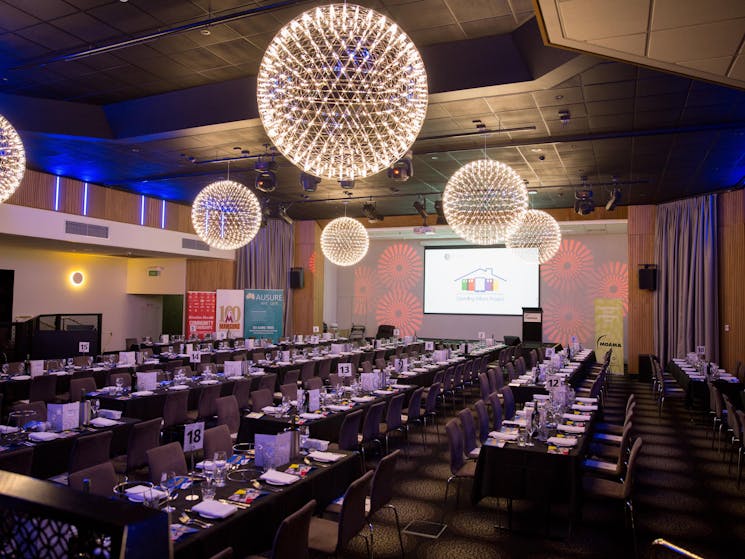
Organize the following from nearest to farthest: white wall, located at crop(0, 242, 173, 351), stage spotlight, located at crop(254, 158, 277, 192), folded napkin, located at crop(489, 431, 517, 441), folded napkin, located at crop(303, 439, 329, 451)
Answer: folded napkin, located at crop(303, 439, 329, 451) < folded napkin, located at crop(489, 431, 517, 441) < stage spotlight, located at crop(254, 158, 277, 192) < white wall, located at crop(0, 242, 173, 351)

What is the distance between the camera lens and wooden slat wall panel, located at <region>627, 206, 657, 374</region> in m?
16.5

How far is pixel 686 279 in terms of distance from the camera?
1544 cm

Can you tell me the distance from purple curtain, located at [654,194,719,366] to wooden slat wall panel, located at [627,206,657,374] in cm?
26

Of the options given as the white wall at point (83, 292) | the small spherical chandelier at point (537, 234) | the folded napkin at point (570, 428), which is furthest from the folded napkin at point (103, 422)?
the white wall at point (83, 292)

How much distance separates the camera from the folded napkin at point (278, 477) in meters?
4.16

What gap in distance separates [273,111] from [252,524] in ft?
8.37

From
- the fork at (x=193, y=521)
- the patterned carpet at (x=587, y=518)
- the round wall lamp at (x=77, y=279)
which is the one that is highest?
the round wall lamp at (x=77, y=279)

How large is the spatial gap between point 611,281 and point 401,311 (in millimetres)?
7970

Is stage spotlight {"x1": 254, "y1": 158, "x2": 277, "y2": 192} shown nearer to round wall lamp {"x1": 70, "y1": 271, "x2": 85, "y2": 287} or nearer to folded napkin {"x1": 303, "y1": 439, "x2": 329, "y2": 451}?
folded napkin {"x1": 303, "y1": 439, "x2": 329, "y2": 451}

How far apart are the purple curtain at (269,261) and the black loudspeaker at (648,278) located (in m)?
11.5

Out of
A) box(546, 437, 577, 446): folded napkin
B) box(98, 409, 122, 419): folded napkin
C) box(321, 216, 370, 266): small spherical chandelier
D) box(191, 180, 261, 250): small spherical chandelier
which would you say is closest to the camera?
box(546, 437, 577, 446): folded napkin

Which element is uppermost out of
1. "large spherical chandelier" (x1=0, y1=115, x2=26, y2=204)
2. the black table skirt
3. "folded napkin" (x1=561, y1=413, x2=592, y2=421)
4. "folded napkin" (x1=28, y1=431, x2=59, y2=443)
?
"large spherical chandelier" (x1=0, y1=115, x2=26, y2=204)

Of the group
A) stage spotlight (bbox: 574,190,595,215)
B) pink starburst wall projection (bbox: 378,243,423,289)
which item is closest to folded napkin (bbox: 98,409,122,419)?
stage spotlight (bbox: 574,190,595,215)

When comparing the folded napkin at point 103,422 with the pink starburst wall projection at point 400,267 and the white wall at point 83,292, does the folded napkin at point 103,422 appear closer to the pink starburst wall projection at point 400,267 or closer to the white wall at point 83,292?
the white wall at point 83,292
